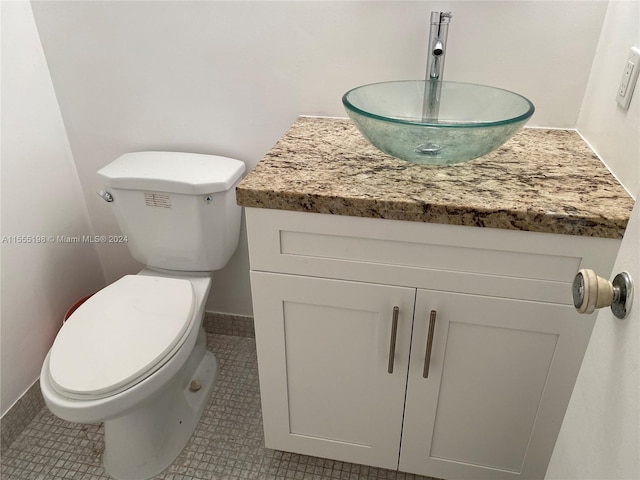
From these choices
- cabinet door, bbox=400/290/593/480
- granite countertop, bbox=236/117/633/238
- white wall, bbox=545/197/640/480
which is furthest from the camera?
cabinet door, bbox=400/290/593/480

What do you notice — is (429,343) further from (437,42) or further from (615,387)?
(437,42)

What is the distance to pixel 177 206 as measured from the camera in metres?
1.48

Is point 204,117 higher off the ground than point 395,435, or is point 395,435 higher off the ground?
point 204,117

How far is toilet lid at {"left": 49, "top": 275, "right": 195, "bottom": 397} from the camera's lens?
1.20 m

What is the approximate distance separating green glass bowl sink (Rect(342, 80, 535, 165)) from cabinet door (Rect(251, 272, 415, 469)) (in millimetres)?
310

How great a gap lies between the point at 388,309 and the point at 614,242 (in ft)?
1.52

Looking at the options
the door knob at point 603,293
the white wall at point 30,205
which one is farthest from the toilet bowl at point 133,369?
the door knob at point 603,293

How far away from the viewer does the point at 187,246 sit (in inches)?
61.4

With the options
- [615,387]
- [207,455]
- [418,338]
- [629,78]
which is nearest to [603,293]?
[615,387]

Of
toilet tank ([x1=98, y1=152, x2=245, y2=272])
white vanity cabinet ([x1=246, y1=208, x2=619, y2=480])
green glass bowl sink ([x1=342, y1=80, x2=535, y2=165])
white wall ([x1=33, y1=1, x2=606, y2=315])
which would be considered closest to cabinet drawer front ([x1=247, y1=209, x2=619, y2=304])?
white vanity cabinet ([x1=246, y1=208, x2=619, y2=480])

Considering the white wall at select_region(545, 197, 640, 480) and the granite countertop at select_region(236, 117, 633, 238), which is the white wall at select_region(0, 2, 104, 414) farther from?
the white wall at select_region(545, 197, 640, 480)

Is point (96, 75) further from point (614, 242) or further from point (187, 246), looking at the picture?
point (614, 242)

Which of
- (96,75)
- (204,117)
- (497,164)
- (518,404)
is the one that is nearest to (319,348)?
(518,404)

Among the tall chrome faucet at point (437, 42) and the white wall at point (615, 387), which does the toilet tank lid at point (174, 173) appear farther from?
the white wall at point (615, 387)
